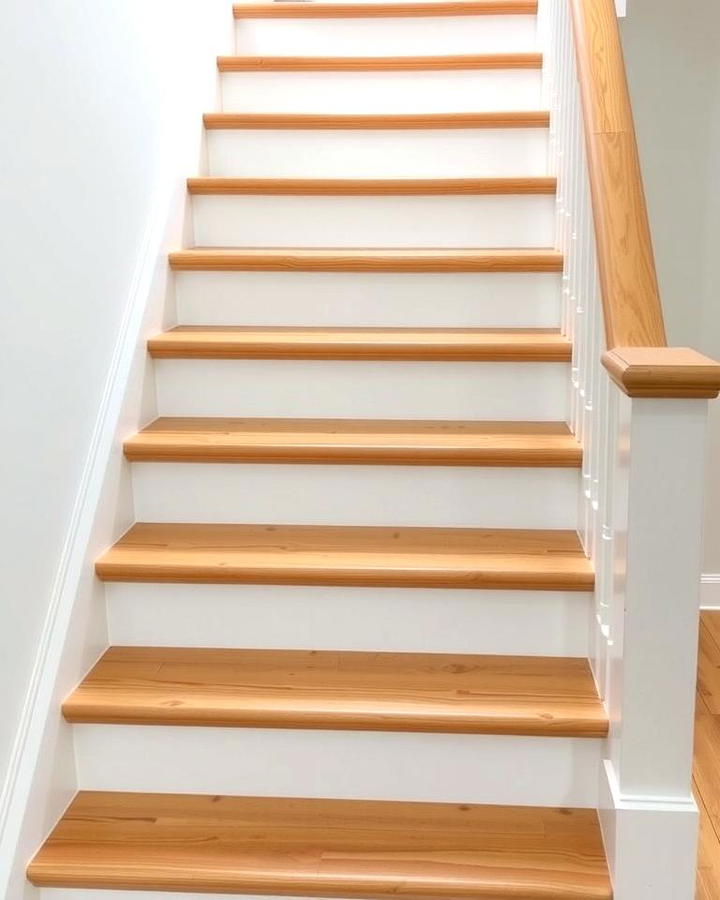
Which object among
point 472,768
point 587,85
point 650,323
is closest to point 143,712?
point 472,768

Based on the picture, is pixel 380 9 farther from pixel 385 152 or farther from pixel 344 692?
pixel 344 692

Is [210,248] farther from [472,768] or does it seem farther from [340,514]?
[472,768]

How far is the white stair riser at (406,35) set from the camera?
11.5 ft

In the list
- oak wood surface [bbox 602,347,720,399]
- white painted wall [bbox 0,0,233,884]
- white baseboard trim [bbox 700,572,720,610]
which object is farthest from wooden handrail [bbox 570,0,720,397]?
white baseboard trim [bbox 700,572,720,610]

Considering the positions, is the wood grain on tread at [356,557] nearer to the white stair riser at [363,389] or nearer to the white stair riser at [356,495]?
the white stair riser at [356,495]

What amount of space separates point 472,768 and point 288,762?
0.36 m

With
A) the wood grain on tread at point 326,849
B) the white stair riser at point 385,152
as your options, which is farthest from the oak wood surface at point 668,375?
the white stair riser at point 385,152

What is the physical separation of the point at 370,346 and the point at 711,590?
1.92 metres

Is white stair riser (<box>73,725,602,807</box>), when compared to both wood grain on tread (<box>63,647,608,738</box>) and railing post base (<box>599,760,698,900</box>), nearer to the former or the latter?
wood grain on tread (<box>63,647,608,738</box>)

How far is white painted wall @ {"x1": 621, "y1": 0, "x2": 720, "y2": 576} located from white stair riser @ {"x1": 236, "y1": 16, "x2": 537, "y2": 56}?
14.9 inches

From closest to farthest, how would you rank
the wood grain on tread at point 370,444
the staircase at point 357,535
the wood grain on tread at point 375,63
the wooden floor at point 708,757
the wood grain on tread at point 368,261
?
the staircase at point 357,535, the wooden floor at point 708,757, the wood grain on tread at point 370,444, the wood grain on tread at point 368,261, the wood grain on tread at point 375,63

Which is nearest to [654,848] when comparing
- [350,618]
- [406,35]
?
[350,618]

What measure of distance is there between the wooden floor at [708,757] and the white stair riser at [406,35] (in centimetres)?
208

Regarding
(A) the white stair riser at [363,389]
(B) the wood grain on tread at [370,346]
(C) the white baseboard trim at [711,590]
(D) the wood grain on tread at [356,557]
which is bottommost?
(C) the white baseboard trim at [711,590]
